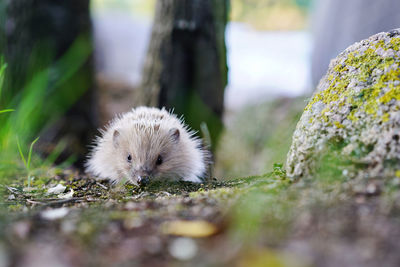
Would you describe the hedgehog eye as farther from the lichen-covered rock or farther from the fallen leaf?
the fallen leaf

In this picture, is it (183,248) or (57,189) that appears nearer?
(183,248)

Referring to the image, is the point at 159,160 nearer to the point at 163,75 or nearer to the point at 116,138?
the point at 116,138

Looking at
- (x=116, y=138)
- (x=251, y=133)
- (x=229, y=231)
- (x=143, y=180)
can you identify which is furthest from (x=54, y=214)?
(x=251, y=133)

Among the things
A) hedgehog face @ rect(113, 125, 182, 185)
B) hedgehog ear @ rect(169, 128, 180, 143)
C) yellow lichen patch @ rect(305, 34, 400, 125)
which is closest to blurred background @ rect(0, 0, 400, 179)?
hedgehog ear @ rect(169, 128, 180, 143)

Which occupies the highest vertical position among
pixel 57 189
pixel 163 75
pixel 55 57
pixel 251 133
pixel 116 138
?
pixel 55 57

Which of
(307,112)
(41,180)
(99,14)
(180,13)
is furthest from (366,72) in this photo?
(99,14)

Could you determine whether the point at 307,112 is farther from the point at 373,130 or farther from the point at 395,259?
the point at 395,259

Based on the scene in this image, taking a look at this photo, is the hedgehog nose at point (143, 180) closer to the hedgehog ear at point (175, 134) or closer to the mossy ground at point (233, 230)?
the hedgehog ear at point (175, 134)

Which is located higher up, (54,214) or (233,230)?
(233,230)

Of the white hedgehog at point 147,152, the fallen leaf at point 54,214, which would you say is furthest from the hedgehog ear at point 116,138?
the fallen leaf at point 54,214
